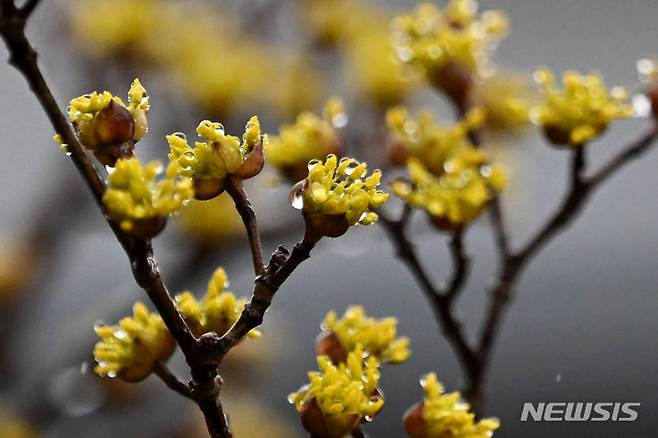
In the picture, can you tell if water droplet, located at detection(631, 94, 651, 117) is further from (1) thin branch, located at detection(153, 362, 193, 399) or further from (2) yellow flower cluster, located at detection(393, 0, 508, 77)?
(1) thin branch, located at detection(153, 362, 193, 399)

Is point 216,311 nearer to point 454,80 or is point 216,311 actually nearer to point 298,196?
point 298,196

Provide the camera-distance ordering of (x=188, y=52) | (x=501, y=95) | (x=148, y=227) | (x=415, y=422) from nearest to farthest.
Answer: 1. (x=148, y=227)
2. (x=415, y=422)
3. (x=501, y=95)
4. (x=188, y=52)

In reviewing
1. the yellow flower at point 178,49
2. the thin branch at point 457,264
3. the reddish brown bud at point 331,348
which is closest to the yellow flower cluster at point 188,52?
the yellow flower at point 178,49

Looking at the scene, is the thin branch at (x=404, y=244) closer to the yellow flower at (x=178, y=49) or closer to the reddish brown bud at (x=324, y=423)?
the reddish brown bud at (x=324, y=423)

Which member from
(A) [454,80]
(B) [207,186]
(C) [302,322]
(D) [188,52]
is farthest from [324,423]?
(C) [302,322]

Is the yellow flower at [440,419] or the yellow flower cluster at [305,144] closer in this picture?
the yellow flower at [440,419]

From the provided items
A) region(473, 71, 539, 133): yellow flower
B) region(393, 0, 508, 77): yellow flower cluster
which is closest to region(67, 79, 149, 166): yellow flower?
A: region(393, 0, 508, 77): yellow flower cluster
